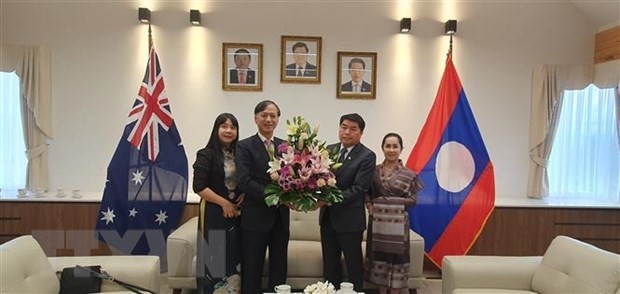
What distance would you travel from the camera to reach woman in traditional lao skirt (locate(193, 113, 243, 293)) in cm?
255

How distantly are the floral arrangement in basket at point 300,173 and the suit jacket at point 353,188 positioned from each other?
21 cm

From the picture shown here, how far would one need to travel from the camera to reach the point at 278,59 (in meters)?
4.03

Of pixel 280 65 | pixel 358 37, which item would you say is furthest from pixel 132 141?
pixel 358 37

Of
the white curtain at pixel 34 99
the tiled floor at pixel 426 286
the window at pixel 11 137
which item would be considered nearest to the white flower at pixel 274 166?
the tiled floor at pixel 426 286

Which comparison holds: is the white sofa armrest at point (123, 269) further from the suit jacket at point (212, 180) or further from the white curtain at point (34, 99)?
the white curtain at point (34, 99)

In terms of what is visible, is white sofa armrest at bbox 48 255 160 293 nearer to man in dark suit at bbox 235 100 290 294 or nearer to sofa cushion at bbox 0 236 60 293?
sofa cushion at bbox 0 236 60 293

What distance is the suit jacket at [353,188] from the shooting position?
2.57 metres

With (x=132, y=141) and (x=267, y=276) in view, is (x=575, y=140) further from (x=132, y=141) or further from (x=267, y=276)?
(x=132, y=141)

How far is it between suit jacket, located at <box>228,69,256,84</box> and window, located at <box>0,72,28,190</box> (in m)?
1.97

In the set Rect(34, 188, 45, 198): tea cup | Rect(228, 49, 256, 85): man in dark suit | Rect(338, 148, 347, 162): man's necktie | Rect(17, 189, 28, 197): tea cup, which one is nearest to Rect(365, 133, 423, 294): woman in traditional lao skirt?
Rect(338, 148, 347, 162): man's necktie

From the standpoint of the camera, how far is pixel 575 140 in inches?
163

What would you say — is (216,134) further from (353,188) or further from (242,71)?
(242,71)

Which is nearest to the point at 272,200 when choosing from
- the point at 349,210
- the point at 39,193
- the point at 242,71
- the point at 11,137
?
the point at 349,210

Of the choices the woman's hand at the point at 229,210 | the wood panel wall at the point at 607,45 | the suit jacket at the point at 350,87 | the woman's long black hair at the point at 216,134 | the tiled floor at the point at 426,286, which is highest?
the wood panel wall at the point at 607,45
